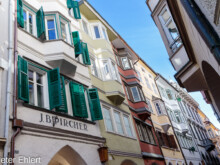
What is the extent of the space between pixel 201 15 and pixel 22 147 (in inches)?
266

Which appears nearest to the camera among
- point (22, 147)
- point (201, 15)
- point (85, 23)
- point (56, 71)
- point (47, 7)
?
point (201, 15)

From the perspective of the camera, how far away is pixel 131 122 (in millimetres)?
16125

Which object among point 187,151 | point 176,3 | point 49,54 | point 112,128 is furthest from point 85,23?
point 187,151

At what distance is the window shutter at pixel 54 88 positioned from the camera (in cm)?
912

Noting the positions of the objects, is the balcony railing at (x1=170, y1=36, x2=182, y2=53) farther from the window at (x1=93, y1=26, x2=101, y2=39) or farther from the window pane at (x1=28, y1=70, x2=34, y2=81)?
the window at (x1=93, y1=26, x2=101, y2=39)

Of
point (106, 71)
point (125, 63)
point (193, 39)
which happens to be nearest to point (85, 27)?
point (106, 71)

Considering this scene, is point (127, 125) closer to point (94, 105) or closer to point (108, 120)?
point (108, 120)

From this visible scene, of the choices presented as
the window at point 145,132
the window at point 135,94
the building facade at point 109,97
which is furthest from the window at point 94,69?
the window at point 135,94

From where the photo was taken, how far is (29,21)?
36.8 ft

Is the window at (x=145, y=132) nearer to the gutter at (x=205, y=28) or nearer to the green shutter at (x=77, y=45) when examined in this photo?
the green shutter at (x=77, y=45)

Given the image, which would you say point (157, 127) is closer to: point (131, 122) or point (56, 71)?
point (131, 122)

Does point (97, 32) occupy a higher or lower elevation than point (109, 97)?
higher

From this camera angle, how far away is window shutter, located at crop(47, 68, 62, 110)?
9.12 meters

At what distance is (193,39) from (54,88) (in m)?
5.95
